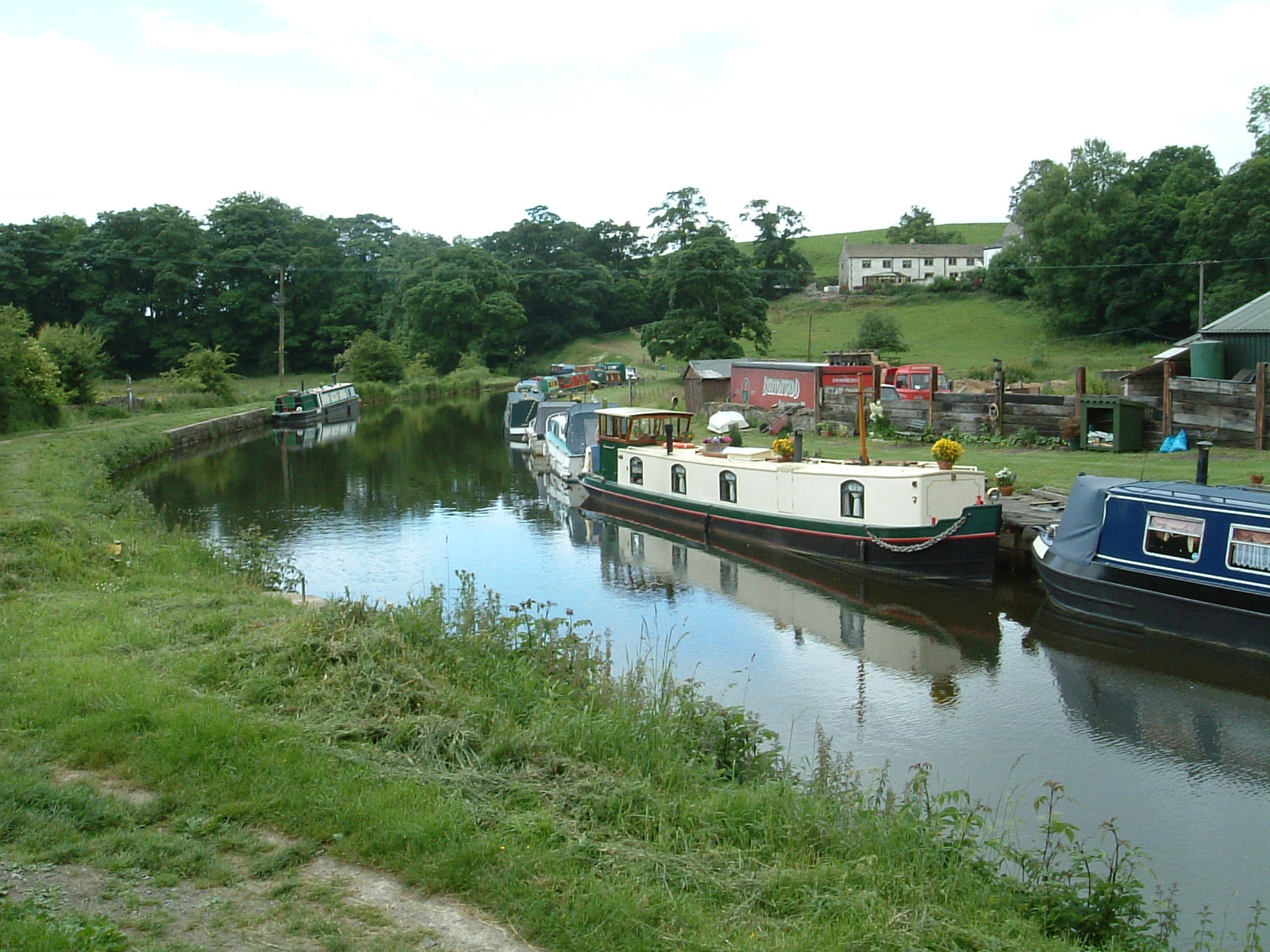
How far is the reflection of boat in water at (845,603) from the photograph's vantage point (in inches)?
593

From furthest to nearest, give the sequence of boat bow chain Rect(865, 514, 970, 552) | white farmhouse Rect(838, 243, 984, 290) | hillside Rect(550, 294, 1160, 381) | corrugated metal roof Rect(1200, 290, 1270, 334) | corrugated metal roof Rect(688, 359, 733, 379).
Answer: white farmhouse Rect(838, 243, 984, 290) < hillside Rect(550, 294, 1160, 381) < corrugated metal roof Rect(688, 359, 733, 379) < corrugated metal roof Rect(1200, 290, 1270, 334) < boat bow chain Rect(865, 514, 970, 552)

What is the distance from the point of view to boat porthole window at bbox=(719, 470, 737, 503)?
73.2 feet

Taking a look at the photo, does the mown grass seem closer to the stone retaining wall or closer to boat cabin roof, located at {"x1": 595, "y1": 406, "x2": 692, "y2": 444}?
boat cabin roof, located at {"x1": 595, "y1": 406, "x2": 692, "y2": 444}

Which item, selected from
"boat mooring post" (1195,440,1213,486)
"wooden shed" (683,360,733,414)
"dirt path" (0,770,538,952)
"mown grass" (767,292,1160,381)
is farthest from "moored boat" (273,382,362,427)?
"dirt path" (0,770,538,952)

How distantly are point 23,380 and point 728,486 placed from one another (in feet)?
78.2

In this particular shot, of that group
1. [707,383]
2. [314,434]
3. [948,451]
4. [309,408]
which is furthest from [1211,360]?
[309,408]

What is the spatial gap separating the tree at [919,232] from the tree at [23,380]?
82.4 meters

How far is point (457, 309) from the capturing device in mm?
78312

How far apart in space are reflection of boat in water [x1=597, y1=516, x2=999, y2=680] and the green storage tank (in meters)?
12.8

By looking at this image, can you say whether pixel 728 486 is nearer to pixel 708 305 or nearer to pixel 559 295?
pixel 708 305

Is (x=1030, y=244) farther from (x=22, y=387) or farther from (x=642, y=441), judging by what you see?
(x=22, y=387)

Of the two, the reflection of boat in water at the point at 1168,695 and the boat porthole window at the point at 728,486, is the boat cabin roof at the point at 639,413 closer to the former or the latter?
the boat porthole window at the point at 728,486

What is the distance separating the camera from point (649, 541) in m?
23.4

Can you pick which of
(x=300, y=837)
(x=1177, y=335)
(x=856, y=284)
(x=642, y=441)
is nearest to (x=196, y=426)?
(x=642, y=441)
